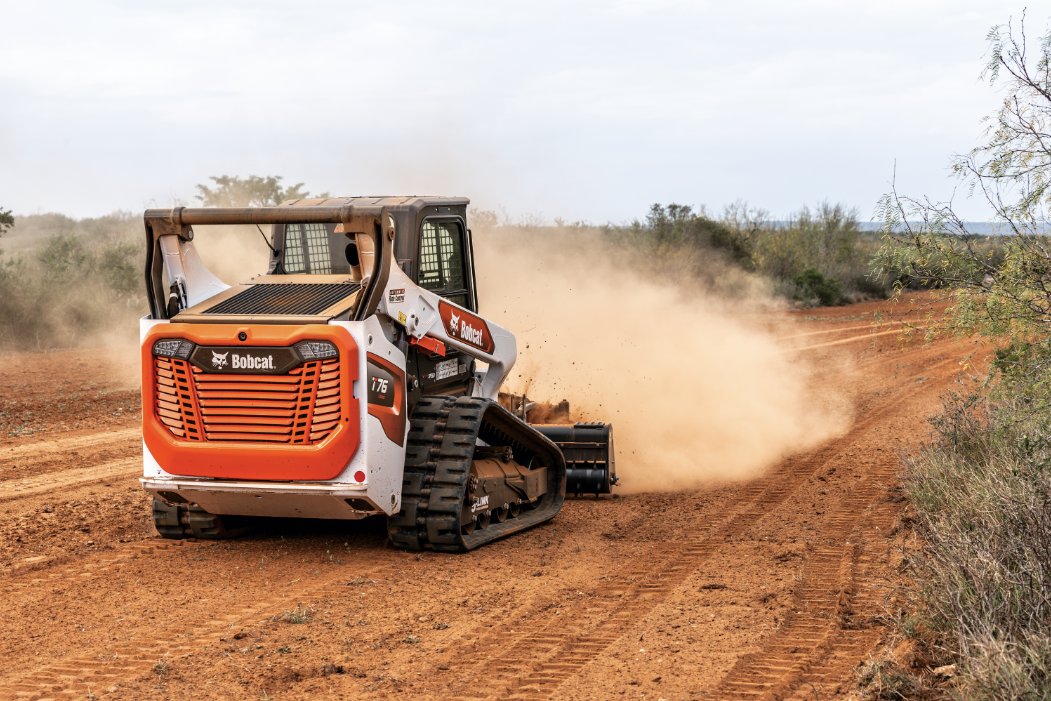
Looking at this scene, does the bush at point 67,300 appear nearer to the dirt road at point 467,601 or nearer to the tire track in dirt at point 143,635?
the dirt road at point 467,601

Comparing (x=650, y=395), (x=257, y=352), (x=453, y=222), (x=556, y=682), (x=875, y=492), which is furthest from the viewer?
(x=650, y=395)

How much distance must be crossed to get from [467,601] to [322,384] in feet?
6.32

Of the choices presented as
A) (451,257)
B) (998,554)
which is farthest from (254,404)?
(998,554)

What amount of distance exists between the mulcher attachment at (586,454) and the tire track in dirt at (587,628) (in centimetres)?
144

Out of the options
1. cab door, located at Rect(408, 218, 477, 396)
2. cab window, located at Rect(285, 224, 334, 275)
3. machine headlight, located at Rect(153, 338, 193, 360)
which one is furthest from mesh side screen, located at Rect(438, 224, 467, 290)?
machine headlight, located at Rect(153, 338, 193, 360)

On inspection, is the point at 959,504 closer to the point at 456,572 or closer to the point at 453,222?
the point at 456,572

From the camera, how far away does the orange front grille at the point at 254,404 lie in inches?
347

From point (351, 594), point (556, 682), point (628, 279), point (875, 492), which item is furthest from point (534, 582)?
point (628, 279)

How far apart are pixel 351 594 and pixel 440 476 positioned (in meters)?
1.39

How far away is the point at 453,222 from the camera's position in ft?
35.3

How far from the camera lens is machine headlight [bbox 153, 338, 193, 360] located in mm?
8969

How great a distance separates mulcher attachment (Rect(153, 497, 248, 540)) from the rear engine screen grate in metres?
1.81

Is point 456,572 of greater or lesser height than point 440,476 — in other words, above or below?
below

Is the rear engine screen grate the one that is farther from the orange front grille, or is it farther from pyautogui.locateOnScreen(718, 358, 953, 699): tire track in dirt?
pyautogui.locateOnScreen(718, 358, 953, 699): tire track in dirt
